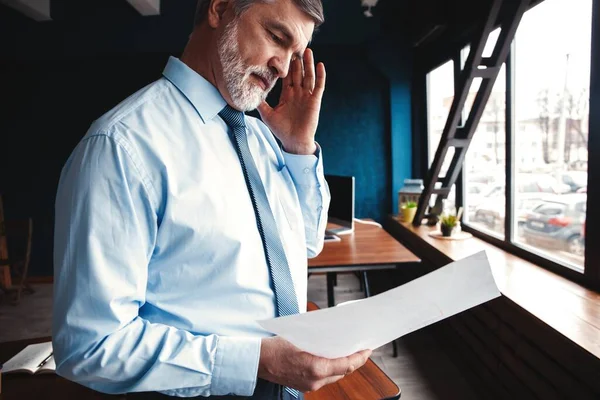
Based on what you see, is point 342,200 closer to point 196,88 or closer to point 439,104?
point 439,104

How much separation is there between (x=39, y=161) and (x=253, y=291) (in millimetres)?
5424

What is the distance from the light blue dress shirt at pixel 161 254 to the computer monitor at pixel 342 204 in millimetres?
2630

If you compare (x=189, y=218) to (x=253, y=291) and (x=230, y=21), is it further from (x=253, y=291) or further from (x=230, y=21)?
(x=230, y=21)

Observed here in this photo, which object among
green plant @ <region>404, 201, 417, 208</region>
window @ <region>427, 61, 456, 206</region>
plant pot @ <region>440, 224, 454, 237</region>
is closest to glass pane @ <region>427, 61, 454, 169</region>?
window @ <region>427, 61, 456, 206</region>

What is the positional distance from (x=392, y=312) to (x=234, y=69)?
0.57 m

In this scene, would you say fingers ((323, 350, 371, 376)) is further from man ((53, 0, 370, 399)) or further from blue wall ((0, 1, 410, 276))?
blue wall ((0, 1, 410, 276))

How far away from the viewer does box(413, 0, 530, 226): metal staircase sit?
2604mm

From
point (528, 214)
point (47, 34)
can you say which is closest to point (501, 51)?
point (528, 214)

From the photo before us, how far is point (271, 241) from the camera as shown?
2.82ft

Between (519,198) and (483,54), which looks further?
(483,54)

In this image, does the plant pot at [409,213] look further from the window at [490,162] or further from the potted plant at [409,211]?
the window at [490,162]

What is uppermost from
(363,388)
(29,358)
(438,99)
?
(438,99)

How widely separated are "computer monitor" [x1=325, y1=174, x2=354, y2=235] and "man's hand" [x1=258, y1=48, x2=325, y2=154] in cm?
229

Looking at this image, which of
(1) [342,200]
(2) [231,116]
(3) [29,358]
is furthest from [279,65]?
(1) [342,200]
